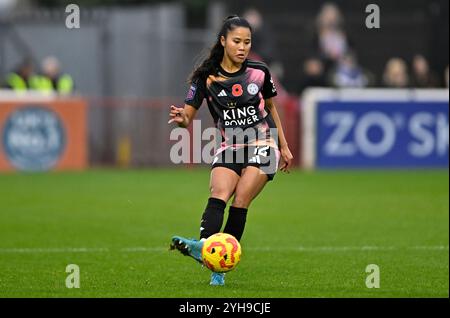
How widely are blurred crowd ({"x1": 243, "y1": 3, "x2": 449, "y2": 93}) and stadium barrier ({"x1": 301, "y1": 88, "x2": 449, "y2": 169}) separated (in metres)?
1.15

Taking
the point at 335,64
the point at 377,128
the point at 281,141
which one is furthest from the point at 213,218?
the point at 335,64

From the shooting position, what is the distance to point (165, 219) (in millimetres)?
14133

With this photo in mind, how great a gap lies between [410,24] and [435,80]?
6.30 ft

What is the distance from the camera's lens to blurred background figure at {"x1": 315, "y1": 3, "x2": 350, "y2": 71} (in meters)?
23.2

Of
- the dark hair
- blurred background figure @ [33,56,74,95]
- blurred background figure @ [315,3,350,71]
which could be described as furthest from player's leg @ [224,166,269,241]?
A: blurred background figure @ [315,3,350,71]

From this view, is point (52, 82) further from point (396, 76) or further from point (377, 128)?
point (396, 76)

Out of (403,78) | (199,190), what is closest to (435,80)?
(403,78)

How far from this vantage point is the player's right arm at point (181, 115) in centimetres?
870

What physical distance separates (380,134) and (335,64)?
2.44 m

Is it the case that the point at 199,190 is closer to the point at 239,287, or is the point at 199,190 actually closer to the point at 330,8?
the point at 330,8

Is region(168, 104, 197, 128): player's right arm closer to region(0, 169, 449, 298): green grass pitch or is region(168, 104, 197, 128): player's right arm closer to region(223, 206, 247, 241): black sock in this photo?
region(223, 206, 247, 241): black sock

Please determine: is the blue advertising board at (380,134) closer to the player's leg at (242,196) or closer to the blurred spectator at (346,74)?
the blurred spectator at (346,74)

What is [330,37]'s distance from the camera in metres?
23.8

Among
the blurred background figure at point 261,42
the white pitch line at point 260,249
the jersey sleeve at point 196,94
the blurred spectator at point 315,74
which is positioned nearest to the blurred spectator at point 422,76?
the blurred spectator at point 315,74
